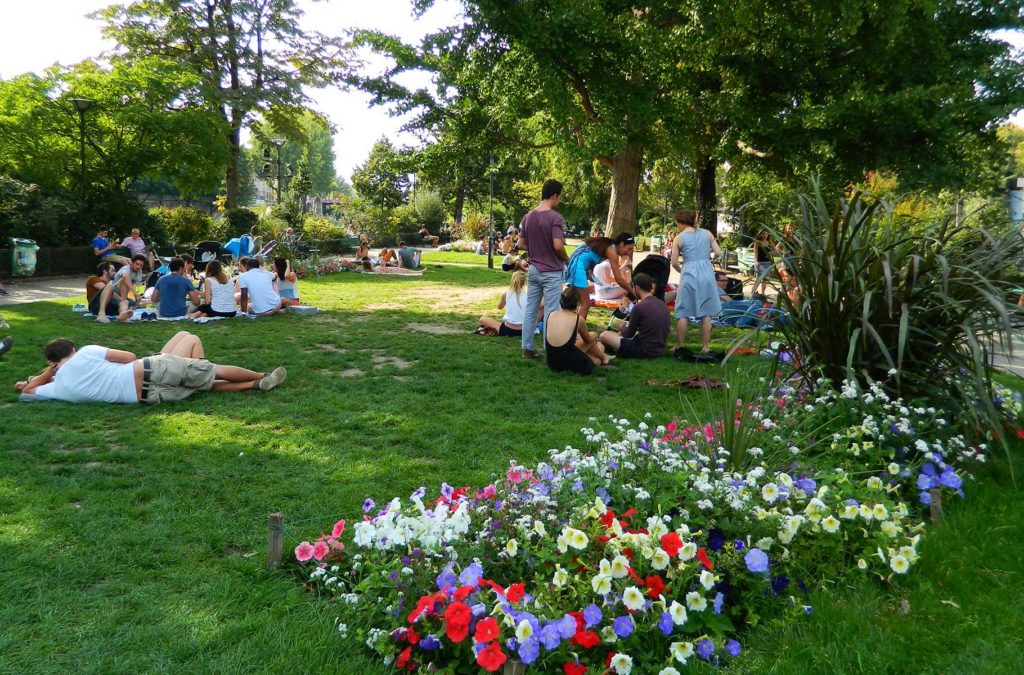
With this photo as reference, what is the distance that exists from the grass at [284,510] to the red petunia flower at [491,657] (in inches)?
19.1

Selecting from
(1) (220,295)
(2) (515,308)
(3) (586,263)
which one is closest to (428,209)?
(1) (220,295)

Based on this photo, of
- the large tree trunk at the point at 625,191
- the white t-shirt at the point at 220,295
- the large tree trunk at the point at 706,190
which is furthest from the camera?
the large tree trunk at the point at 706,190

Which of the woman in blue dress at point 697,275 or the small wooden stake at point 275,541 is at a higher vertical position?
the woman in blue dress at point 697,275

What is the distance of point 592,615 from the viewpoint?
2424 millimetres

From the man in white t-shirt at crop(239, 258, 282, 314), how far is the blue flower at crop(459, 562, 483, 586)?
9763 mm

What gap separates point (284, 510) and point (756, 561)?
241 cm

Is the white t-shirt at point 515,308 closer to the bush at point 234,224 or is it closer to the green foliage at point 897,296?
the green foliage at point 897,296

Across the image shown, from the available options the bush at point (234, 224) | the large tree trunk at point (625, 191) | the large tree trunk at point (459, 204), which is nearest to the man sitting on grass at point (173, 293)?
the large tree trunk at point (625, 191)

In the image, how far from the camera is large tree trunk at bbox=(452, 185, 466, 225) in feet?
172

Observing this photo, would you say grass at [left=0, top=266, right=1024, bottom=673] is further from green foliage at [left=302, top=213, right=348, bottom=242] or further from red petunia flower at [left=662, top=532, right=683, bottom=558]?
green foliage at [left=302, top=213, right=348, bottom=242]

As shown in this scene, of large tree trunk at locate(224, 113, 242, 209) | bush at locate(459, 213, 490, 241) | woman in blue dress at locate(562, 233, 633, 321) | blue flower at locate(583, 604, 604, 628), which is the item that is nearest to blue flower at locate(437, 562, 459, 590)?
blue flower at locate(583, 604, 604, 628)

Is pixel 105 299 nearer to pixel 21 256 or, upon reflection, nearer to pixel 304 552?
pixel 21 256

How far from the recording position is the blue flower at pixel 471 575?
8.59ft

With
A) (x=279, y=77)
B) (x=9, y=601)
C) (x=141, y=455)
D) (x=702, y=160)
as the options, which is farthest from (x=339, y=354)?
(x=279, y=77)
